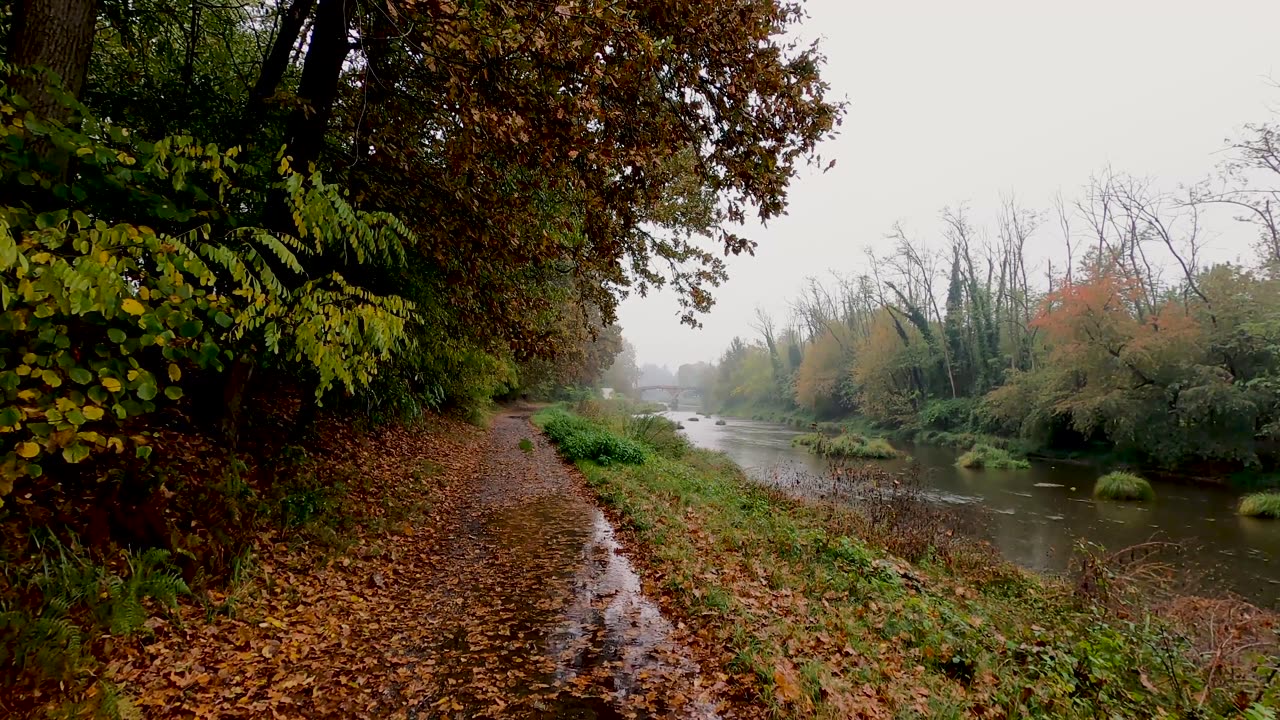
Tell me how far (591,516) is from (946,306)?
38304 mm

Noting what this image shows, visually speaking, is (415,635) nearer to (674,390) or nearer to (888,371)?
(888,371)

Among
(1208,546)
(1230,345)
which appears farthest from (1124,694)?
(1230,345)

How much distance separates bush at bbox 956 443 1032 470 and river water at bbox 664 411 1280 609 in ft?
2.30

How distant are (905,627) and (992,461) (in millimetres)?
21313

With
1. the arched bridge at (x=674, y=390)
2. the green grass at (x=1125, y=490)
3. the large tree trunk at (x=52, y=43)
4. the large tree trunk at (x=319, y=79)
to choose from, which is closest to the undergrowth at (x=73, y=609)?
the large tree trunk at (x=52, y=43)

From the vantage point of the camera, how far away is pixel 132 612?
3.36 m

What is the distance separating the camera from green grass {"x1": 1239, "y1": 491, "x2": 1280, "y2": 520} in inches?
505

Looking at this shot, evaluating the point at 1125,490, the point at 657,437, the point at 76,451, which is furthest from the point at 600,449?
the point at 1125,490

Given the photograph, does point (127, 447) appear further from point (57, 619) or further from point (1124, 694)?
point (1124, 694)

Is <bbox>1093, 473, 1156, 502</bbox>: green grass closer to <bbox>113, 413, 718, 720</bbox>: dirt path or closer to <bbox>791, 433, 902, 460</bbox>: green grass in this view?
<bbox>791, 433, 902, 460</bbox>: green grass

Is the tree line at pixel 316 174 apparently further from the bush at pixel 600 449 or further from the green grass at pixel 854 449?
the green grass at pixel 854 449

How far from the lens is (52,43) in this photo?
10.0ft

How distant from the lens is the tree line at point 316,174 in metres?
2.53

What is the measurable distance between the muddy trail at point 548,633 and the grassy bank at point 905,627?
0.43 metres
